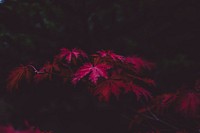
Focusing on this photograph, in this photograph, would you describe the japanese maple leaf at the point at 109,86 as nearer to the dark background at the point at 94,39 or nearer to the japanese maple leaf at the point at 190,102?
the japanese maple leaf at the point at 190,102

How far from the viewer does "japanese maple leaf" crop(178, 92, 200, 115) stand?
2.54 meters

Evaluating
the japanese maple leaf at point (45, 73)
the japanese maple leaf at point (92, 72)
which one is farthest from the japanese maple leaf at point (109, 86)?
the japanese maple leaf at point (45, 73)

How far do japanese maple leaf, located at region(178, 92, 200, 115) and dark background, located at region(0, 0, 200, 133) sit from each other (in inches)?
81.0

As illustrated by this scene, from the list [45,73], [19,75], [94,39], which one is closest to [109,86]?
[45,73]

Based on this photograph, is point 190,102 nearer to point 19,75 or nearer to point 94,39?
point 19,75

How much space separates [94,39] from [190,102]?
2.64m

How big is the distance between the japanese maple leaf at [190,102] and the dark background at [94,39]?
206 cm

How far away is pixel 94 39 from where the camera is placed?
493cm

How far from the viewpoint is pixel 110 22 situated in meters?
5.07

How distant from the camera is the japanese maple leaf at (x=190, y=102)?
254cm

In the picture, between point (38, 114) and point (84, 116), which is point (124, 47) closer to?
point (84, 116)

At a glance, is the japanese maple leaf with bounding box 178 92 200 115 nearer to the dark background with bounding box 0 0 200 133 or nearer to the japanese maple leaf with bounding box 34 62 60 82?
the japanese maple leaf with bounding box 34 62 60 82

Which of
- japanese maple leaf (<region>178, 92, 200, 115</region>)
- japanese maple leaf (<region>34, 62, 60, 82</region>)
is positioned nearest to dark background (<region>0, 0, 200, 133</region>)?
japanese maple leaf (<region>34, 62, 60, 82</region>)

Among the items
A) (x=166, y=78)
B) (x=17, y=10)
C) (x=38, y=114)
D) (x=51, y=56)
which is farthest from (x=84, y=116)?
(x=17, y=10)
